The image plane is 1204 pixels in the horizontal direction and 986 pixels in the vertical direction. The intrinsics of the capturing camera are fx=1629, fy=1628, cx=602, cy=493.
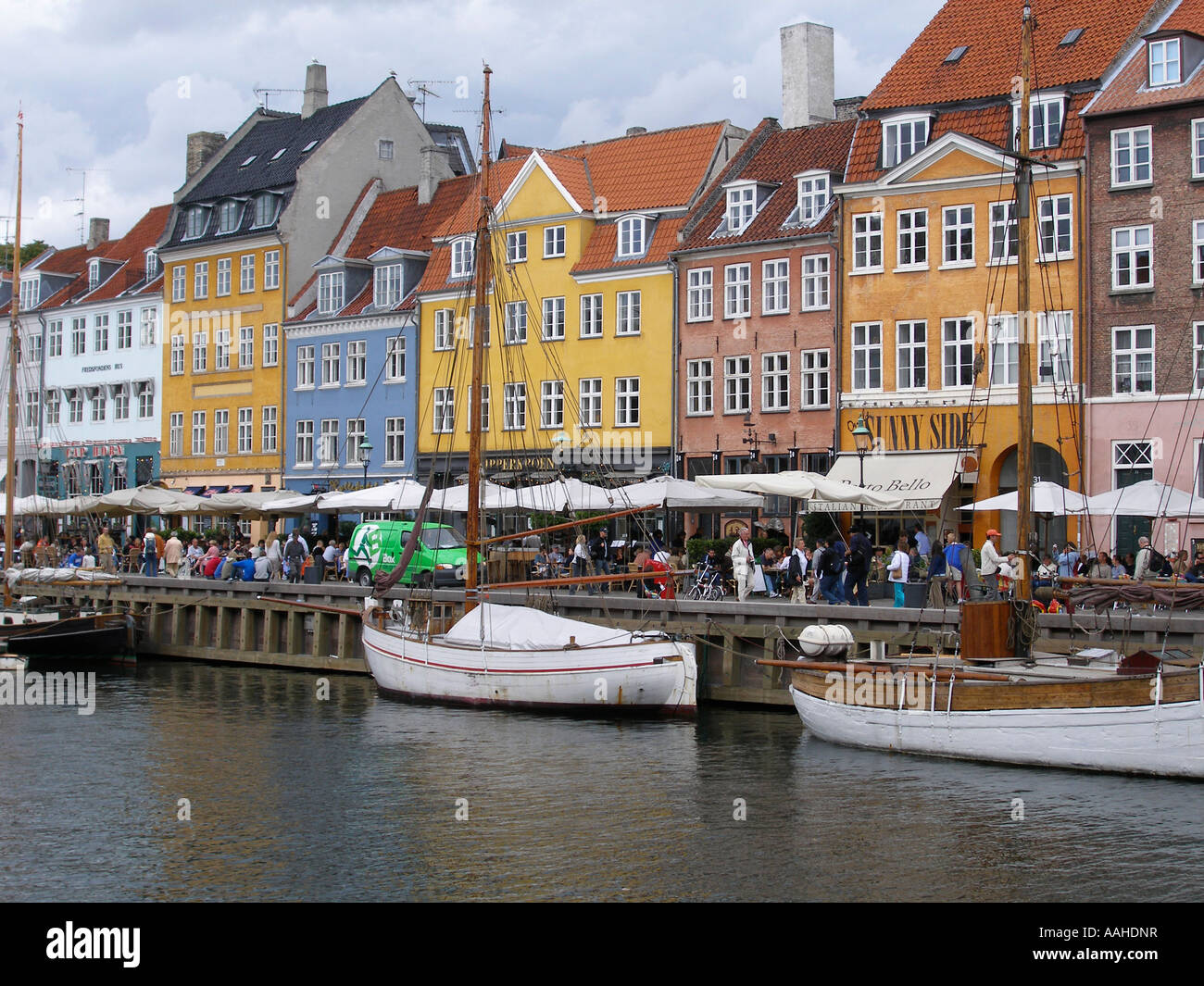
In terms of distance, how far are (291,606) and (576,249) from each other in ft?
63.9

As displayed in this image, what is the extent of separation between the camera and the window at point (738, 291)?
160 feet

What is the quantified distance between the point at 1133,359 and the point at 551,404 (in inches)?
778

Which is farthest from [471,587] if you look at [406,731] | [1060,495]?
[1060,495]

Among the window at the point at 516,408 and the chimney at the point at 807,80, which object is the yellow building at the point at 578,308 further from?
the chimney at the point at 807,80

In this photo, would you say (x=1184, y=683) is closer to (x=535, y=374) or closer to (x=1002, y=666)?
(x=1002, y=666)

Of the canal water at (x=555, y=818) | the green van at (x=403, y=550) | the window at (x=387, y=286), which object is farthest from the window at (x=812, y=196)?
the canal water at (x=555, y=818)

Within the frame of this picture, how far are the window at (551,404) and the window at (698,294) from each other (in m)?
5.30

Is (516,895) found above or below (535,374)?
below

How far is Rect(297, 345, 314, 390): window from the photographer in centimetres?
6303

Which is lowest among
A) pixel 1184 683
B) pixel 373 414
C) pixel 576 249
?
pixel 1184 683
